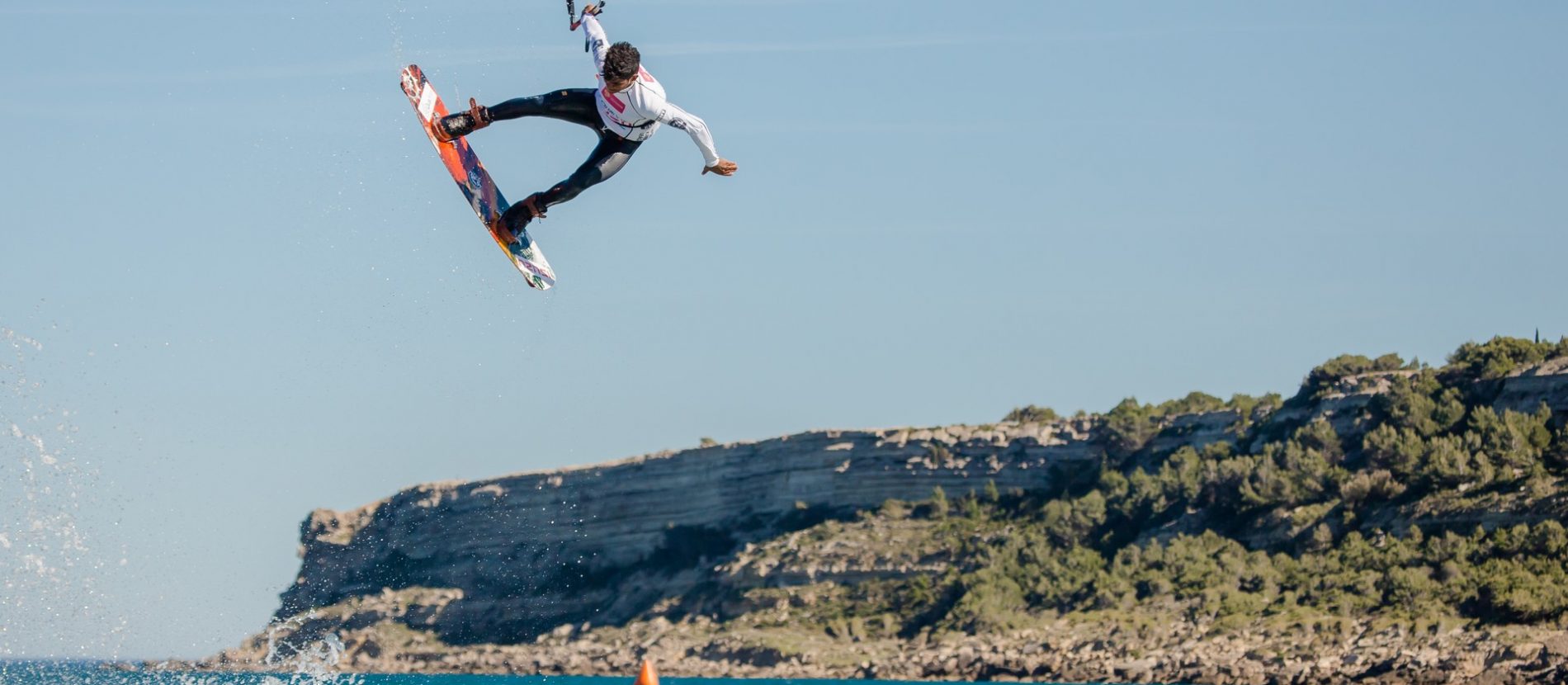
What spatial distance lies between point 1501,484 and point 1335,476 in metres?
8.78

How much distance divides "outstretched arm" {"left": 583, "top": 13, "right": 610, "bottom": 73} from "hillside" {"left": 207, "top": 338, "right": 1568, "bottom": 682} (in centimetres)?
4770

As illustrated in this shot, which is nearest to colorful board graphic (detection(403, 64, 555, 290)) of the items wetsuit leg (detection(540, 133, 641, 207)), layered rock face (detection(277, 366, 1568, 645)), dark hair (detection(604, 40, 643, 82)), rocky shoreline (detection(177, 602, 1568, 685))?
wetsuit leg (detection(540, 133, 641, 207))

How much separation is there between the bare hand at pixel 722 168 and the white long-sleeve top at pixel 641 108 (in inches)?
1.9

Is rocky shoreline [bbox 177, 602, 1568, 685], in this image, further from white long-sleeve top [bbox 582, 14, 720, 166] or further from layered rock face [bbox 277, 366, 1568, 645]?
white long-sleeve top [bbox 582, 14, 720, 166]

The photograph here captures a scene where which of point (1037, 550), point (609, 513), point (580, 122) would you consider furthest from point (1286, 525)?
point (580, 122)

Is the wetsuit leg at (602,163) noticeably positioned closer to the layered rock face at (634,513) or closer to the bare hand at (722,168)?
the bare hand at (722,168)

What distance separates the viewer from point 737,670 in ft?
294

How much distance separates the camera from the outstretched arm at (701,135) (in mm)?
19500

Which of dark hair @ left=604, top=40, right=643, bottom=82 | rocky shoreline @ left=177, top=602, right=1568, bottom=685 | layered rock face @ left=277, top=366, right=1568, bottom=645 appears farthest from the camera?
layered rock face @ left=277, top=366, right=1568, bottom=645

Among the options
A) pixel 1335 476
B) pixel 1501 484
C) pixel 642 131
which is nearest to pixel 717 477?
pixel 1335 476

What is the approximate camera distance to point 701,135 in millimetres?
19500

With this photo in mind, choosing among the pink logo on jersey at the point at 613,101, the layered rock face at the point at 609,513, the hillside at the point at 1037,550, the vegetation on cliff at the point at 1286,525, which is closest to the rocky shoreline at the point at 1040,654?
the hillside at the point at 1037,550

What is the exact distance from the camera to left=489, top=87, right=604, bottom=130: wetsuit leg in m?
19.9

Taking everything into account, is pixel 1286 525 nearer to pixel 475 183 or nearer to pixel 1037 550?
pixel 1037 550
